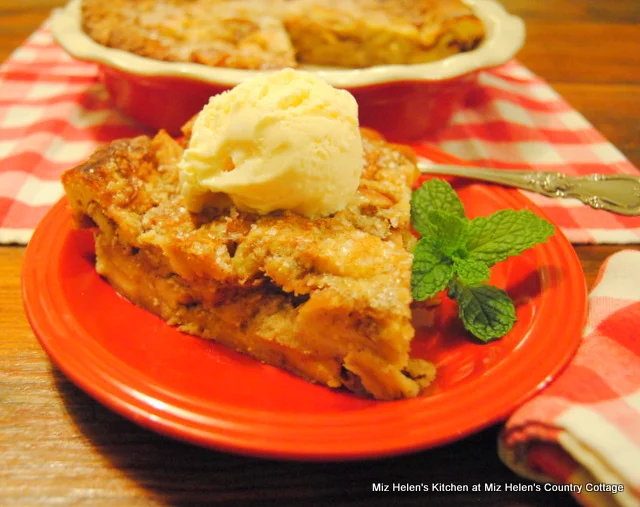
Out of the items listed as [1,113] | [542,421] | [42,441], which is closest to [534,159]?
[542,421]

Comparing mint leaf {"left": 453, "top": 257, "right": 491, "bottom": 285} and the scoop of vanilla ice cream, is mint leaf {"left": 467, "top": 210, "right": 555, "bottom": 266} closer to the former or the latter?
mint leaf {"left": 453, "top": 257, "right": 491, "bottom": 285}

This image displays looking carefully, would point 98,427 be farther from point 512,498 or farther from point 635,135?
point 635,135

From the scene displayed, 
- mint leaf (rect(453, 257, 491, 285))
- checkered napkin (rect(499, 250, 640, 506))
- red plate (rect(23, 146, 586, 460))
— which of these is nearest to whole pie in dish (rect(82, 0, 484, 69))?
red plate (rect(23, 146, 586, 460))

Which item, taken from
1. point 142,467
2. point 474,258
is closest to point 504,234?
point 474,258

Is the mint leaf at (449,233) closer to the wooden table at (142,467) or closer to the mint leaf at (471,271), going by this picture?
the mint leaf at (471,271)

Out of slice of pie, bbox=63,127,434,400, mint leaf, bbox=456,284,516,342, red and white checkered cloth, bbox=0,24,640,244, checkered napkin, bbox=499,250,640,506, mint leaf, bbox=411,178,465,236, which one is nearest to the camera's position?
checkered napkin, bbox=499,250,640,506
